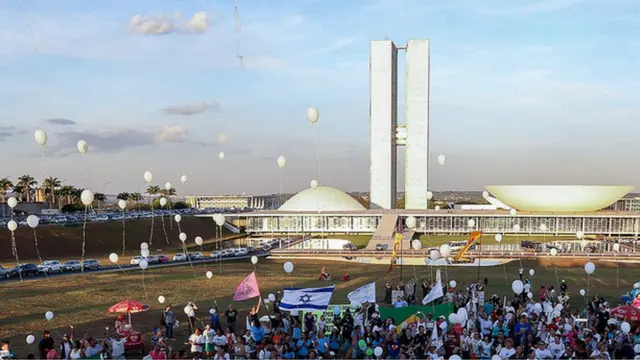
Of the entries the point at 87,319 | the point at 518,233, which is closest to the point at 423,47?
the point at 518,233

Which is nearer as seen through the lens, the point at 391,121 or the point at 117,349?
the point at 117,349

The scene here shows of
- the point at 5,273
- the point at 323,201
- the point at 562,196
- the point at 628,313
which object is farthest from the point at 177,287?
the point at 323,201

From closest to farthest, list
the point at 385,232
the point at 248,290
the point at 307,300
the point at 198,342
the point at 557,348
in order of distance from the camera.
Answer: the point at 557,348, the point at 198,342, the point at 307,300, the point at 248,290, the point at 385,232

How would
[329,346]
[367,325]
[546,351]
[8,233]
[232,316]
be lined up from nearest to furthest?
[546,351]
[329,346]
[367,325]
[232,316]
[8,233]

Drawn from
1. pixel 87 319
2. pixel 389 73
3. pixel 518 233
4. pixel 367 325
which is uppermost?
pixel 389 73

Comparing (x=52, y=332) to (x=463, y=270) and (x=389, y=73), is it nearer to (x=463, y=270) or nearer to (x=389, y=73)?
(x=463, y=270)

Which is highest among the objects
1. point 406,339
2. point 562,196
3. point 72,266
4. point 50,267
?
point 406,339

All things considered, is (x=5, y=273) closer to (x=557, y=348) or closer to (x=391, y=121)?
(x=557, y=348)
